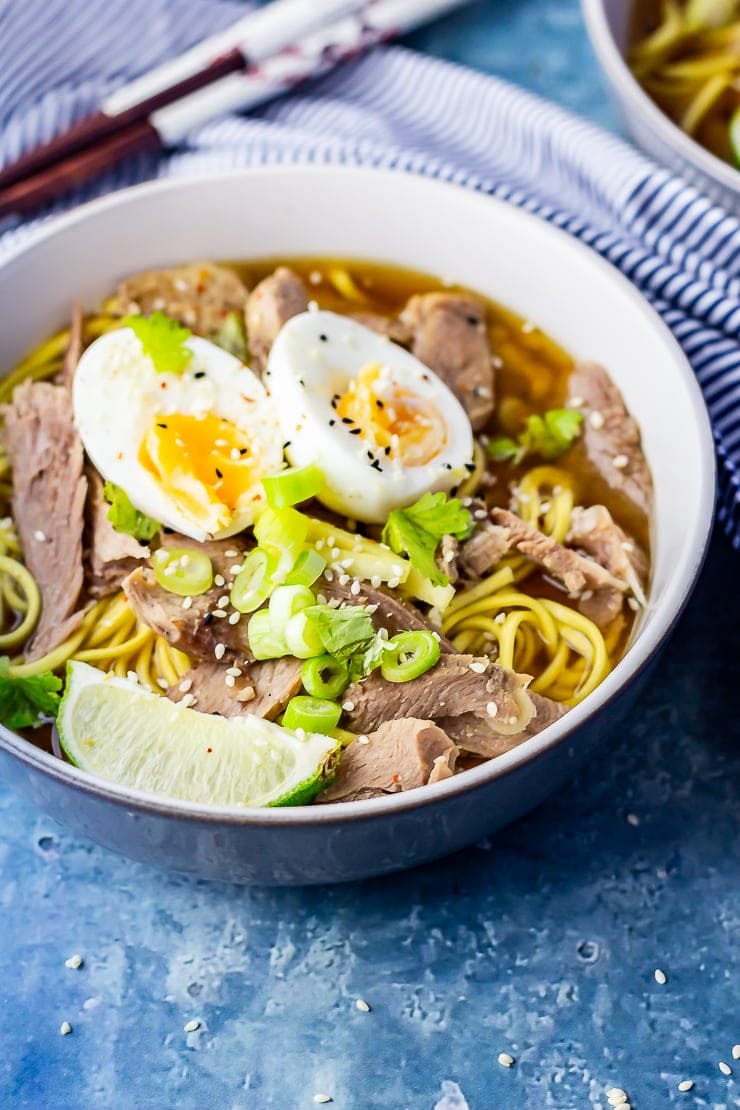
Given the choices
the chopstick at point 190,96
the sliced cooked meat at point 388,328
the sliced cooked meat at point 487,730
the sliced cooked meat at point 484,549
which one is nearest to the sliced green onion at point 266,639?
the sliced cooked meat at point 487,730

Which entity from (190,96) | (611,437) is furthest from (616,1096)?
(190,96)

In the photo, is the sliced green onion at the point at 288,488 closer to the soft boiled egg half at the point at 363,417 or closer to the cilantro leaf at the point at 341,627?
the soft boiled egg half at the point at 363,417

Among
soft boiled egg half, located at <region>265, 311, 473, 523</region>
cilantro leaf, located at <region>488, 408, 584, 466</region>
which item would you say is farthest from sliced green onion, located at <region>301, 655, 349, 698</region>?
cilantro leaf, located at <region>488, 408, 584, 466</region>

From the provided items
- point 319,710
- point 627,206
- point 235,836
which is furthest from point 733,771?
point 627,206

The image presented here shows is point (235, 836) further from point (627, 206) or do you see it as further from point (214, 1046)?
point (627, 206)

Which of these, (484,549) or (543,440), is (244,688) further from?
(543,440)

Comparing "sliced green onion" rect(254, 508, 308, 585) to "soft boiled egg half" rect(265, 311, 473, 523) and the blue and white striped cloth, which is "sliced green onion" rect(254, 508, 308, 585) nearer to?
"soft boiled egg half" rect(265, 311, 473, 523)
